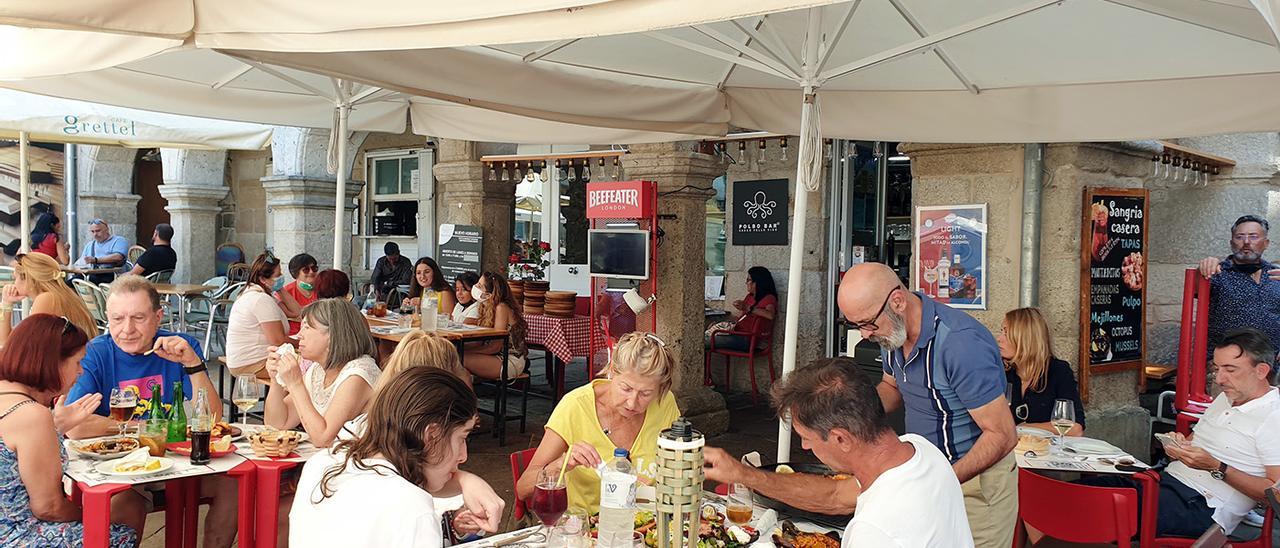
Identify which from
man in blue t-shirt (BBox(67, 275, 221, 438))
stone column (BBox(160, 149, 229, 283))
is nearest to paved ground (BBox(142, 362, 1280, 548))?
man in blue t-shirt (BBox(67, 275, 221, 438))

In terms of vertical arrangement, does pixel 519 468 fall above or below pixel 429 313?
below

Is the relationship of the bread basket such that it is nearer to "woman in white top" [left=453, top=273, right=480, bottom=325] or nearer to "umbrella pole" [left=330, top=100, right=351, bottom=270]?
"umbrella pole" [left=330, top=100, right=351, bottom=270]

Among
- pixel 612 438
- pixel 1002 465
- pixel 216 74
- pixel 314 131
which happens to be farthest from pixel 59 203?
pixel 1002 465

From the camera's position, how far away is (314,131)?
34.0 ft

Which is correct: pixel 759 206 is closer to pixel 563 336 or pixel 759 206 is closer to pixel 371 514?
pixel 563 336

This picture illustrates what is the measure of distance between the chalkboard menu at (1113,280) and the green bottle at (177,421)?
4952 millimetres

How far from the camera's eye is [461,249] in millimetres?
9328

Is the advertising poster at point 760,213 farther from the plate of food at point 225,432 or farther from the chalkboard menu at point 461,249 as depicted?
the plate of food at point 225,432

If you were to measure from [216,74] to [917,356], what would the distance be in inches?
181

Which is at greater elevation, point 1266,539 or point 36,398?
point 36,398

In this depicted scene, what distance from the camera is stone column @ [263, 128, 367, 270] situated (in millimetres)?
10484

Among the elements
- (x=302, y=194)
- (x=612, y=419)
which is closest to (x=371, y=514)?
(x=612, y=419)

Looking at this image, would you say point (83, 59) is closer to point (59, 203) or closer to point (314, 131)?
point (314, 131)

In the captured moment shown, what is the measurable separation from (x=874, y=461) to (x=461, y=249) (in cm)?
771
